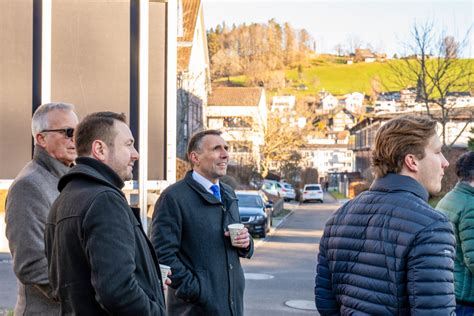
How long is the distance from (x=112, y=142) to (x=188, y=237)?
1.84 meters

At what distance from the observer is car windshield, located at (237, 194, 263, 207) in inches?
1061

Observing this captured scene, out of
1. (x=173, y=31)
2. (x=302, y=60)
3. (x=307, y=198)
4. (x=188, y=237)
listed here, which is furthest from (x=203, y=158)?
(x=302, y=60)

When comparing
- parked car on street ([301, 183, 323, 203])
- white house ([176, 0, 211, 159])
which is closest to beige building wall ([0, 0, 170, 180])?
white house ([176, 0, 211, 159])

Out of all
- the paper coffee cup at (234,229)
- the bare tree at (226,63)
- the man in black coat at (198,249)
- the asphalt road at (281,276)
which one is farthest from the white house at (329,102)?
the paper coffee cup at (234,229)

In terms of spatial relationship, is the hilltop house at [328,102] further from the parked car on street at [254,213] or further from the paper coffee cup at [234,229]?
the paper coffee cup at [234,229]

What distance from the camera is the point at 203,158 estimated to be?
583cm

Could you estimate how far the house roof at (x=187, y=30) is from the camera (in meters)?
43.6

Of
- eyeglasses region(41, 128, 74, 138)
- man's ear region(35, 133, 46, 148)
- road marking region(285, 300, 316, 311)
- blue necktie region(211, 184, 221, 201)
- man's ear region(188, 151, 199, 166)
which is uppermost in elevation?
eyeglasses region(41, 128, 74, 138)

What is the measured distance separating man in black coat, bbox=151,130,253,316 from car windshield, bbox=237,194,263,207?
21.0 metres

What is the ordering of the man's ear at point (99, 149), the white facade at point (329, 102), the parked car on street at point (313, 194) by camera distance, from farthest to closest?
the white facade at point (329, 102)
the parked car on street at point (313, 194)
the man's ear at point (99, 149)

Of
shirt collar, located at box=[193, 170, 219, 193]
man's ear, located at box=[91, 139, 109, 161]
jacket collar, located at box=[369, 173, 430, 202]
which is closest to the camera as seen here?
jacket collar, located at box=[369, 173, 430, 202]

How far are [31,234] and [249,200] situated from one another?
23.3m

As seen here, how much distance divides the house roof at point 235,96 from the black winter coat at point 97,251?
77240 mm

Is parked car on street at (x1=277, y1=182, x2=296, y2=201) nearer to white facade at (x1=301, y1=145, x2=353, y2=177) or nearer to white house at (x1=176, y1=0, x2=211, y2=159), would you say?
white house at (x1=176, y1=0, x2=211, y2=159)
